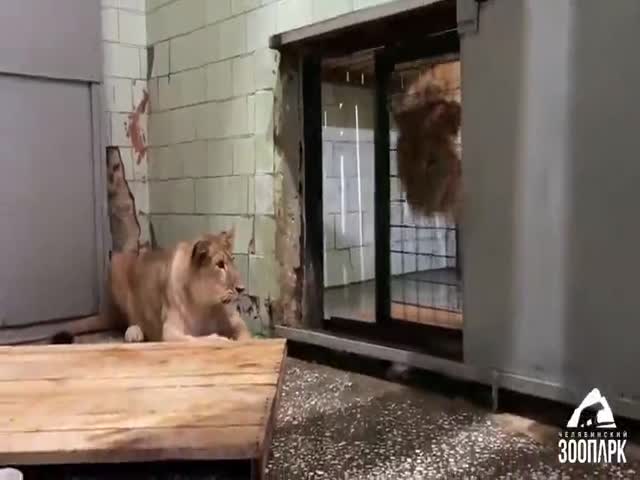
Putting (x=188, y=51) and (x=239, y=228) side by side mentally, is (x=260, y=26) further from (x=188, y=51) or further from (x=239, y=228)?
(x=239, y=228)

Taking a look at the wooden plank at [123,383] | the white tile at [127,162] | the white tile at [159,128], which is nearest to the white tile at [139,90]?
the white tile at [159,128]

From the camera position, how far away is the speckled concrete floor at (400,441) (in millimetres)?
1517

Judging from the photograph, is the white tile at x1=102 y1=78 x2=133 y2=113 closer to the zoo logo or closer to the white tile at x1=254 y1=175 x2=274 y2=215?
the white tile at x1=254 y1=175 x2=274 y2=215

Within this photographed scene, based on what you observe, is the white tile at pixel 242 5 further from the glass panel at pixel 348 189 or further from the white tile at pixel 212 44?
the glass panel at pixel 348 189

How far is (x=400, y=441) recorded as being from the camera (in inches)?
67.5

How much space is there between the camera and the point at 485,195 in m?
1.91

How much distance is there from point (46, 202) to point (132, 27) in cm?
98

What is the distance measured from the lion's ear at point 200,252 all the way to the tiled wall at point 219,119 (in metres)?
0.33

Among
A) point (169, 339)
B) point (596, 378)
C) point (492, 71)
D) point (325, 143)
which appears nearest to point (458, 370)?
point (596, 378)

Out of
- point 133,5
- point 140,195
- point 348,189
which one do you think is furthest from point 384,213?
point 133,5

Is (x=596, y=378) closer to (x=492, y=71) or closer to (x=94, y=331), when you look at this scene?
(x=492, y=71)

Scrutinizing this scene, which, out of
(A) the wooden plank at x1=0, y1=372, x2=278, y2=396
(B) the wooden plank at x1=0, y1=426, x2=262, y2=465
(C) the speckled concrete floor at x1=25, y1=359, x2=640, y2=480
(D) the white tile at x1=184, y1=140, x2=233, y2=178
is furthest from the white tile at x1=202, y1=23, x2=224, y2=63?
(B) the wooden plank at x1=0, y1=426, x2=262, y2=465

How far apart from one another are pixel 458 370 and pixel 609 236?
1.97 ft

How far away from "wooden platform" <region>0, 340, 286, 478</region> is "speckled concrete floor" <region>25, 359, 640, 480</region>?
0.39 feet
